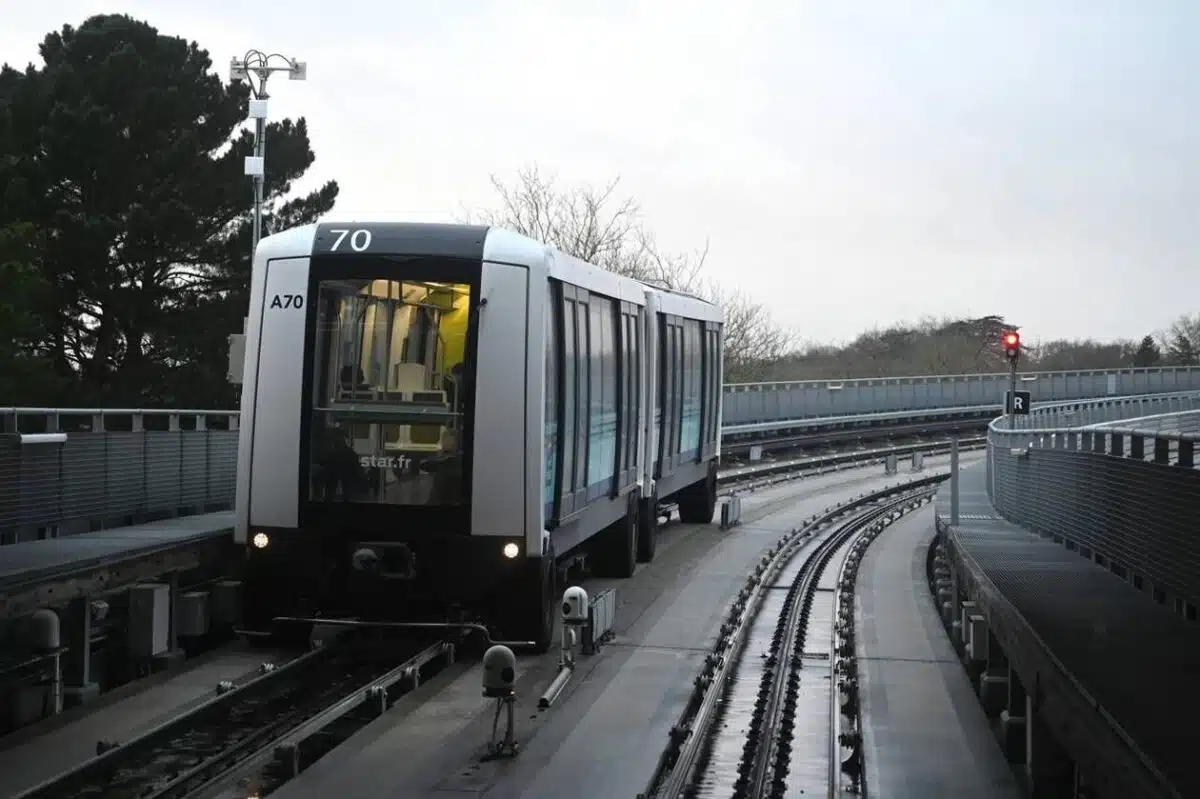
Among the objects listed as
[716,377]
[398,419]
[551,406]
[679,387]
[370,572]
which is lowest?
[370,572]

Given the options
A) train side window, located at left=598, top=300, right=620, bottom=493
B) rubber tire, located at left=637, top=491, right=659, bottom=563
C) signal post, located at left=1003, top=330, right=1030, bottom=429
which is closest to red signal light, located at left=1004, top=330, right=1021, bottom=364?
signal post, located at left=1003, top=330, right=1030, bottom=429

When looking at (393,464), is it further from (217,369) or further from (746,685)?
(217,369)

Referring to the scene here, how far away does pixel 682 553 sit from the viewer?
2386cm

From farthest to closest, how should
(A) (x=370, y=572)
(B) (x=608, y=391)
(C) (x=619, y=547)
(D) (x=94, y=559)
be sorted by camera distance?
(C) (x=619, y=547) < (B) (x=608, y=391) < (A) (x=370, y=572) < (D) (x=94, y=559)

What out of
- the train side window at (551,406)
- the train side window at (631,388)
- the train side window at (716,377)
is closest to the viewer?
the train side window at (551,406)

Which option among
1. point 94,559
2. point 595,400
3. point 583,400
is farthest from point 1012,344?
point 94,559

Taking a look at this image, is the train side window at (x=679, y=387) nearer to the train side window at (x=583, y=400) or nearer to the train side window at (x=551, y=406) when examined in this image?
the train side window at (x=583, y=400)

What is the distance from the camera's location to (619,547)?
19.9 metres

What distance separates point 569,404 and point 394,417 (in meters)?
1.89

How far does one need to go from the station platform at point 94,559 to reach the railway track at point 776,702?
4.34m

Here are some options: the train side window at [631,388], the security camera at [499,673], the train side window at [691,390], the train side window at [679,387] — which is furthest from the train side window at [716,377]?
the security camera at [499,673]

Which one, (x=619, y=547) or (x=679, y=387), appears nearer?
(x=619, y=547)

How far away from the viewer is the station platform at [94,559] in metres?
11.2

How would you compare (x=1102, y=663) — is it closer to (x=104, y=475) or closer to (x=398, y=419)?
(x=398, y=419)
